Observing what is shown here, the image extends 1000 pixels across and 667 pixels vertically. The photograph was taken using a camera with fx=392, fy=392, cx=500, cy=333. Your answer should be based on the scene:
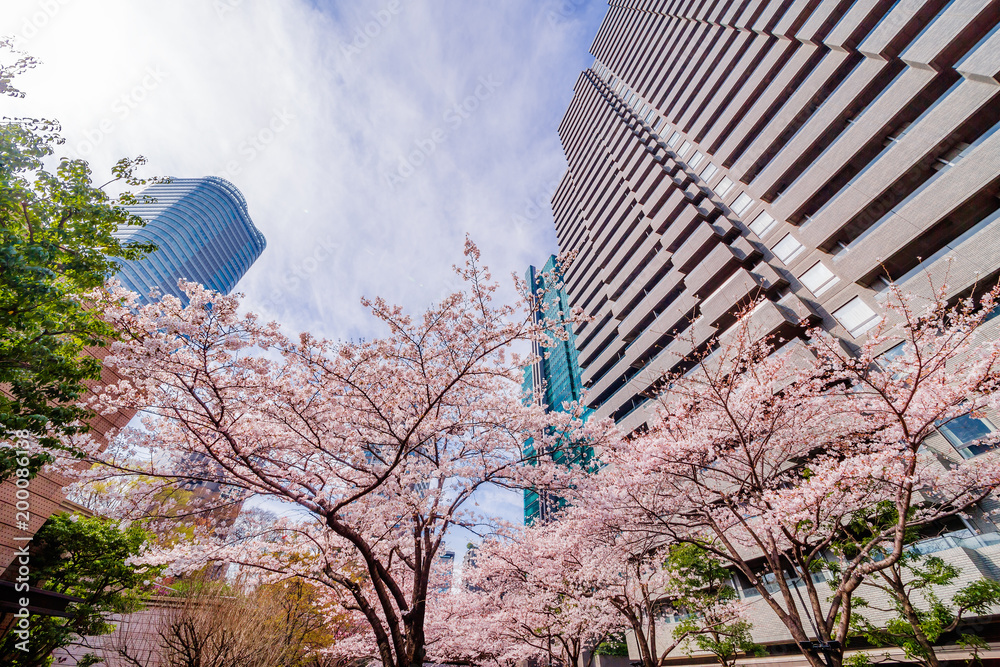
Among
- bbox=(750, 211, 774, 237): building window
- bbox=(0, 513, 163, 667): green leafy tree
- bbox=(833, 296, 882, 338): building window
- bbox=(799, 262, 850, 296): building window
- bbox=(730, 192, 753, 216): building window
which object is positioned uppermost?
bbox=(730, 192, 753, 216): building window

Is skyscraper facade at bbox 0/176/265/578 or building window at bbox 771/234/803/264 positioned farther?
skyscraper facade at bbox 0/176/265/578

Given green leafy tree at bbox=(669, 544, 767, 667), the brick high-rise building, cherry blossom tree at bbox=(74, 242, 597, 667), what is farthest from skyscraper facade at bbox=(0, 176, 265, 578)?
green leafy tree at bbox=(669, 544, 767, 667)

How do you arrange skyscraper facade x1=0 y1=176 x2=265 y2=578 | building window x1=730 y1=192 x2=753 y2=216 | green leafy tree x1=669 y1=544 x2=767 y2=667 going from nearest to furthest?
green leafy tree x1=669 y1=544 x2=767 y2=667
building window x1=730 y1=192 x2=753 y2=216
skyscraper facade x1=0 y1=176 x2=265 y2=578

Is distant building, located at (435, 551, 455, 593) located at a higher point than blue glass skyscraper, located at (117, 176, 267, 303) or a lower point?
lower

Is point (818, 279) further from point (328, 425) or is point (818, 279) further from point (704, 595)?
point (328, 425)

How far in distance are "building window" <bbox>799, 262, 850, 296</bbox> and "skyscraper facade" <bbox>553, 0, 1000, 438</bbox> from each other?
0.21 feet

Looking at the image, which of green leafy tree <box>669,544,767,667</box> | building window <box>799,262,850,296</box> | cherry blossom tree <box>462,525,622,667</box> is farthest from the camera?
building window <box>799,262,850,296</box>

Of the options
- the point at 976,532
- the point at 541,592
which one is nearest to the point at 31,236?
the point at 541,592

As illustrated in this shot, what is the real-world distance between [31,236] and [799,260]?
2876 cm

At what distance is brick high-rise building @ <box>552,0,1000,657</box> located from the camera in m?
15.1

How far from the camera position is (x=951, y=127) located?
15.8m

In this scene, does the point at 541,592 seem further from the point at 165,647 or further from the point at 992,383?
the point at 992,383

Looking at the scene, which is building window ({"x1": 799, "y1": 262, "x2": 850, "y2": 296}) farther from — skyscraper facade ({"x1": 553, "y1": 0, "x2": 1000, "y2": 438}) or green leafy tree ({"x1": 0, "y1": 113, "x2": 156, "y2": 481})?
green leafy tree ({"x1": 0, "y1": 113, "x2": 156, "y2": 481})

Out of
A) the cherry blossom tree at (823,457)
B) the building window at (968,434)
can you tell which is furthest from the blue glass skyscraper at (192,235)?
the building window at (968,434)
